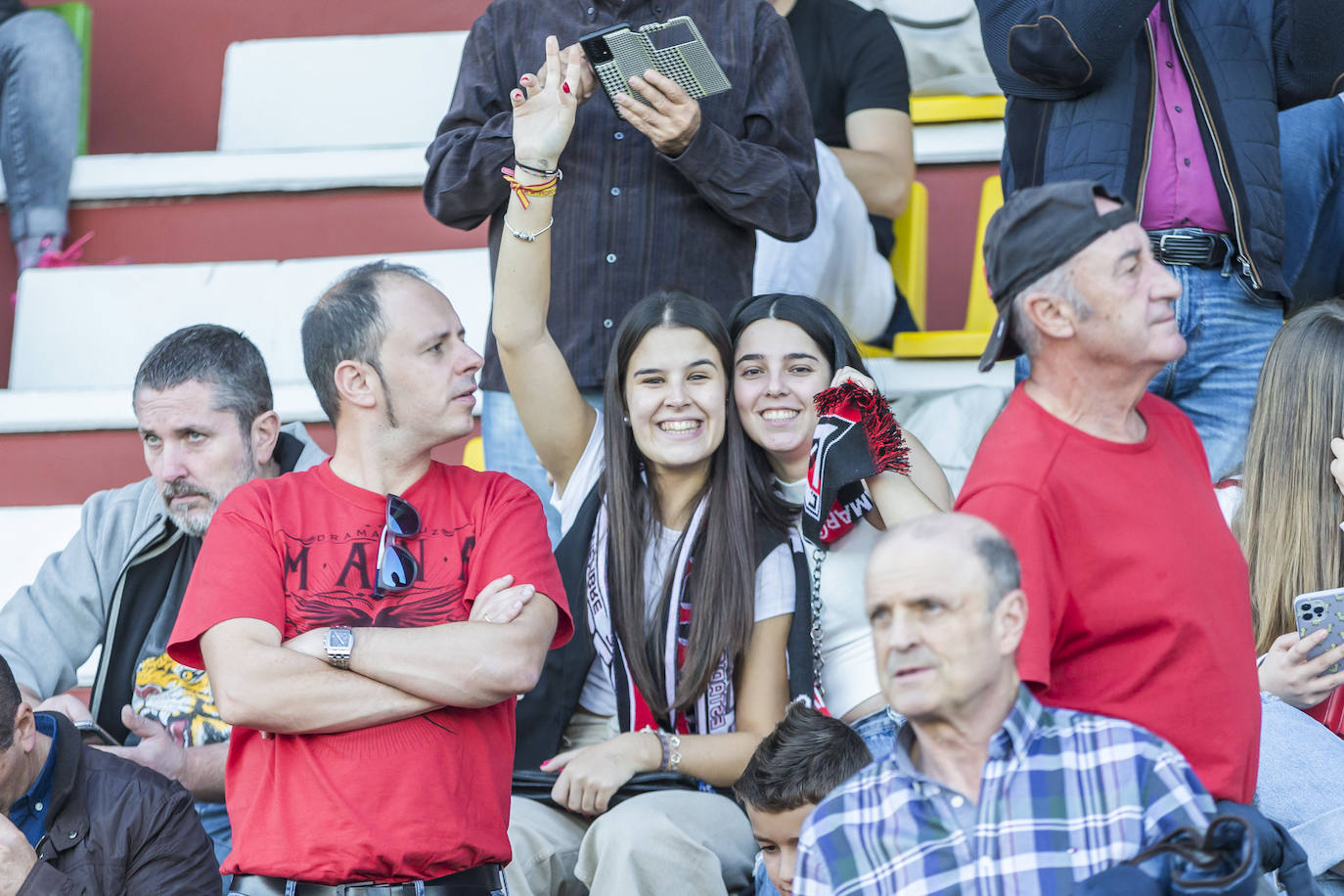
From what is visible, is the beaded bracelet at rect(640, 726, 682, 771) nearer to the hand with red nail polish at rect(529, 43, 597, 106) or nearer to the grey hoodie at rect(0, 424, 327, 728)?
the grey hoodie at rect(0, 424, 327, 728)

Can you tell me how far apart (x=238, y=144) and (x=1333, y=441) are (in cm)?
340

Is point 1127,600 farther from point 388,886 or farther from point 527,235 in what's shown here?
point 527,235

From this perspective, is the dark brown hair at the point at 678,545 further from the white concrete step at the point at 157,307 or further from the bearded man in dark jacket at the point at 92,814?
the white concrete step at the point at 157,307

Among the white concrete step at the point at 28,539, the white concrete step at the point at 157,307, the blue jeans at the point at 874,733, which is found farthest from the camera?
the white concrete step at the point at 157,307

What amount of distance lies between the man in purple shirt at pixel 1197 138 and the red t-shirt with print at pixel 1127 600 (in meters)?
1.04

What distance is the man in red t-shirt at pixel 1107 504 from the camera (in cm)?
172

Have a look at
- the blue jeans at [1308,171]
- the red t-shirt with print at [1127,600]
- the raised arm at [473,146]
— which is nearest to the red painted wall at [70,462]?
the raised arm at [473,146]

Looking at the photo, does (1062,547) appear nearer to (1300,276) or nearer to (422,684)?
(422,684)

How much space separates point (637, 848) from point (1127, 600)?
3.16 ft

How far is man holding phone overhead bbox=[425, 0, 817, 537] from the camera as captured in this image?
2.90m

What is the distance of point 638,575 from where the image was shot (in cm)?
270

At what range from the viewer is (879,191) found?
384cm

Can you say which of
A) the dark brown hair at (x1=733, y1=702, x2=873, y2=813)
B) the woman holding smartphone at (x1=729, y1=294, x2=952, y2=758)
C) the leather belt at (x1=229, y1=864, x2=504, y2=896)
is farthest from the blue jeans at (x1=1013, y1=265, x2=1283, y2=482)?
the leather belt at (x1=229, y1=864, x2=504, y2=896)

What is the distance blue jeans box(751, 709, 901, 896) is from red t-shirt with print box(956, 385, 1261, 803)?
77 cm
